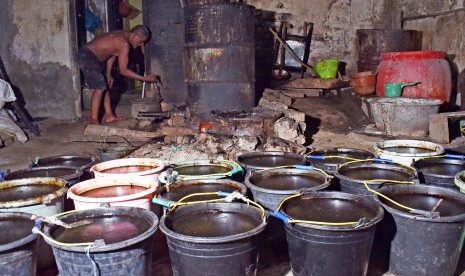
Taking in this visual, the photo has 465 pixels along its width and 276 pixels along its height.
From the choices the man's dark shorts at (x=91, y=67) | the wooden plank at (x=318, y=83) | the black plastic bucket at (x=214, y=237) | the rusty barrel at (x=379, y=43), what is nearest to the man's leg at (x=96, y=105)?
the man's dark shorts at (x=91, y=67)

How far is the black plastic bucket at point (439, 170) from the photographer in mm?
2816

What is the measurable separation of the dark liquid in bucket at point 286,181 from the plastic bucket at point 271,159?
0.34 metres

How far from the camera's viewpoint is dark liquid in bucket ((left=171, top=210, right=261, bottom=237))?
2.13 metres

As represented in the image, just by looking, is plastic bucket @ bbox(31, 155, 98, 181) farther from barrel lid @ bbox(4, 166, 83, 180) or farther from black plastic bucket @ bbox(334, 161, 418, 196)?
black plastic bucket @ bbox(334, 161, 418, 196)

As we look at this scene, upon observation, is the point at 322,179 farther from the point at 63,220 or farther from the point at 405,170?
the point at 63,220

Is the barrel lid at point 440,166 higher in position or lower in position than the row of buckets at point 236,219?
higher

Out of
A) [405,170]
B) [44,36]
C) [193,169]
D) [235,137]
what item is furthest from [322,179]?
[44,36]

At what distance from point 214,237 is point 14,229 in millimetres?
1140

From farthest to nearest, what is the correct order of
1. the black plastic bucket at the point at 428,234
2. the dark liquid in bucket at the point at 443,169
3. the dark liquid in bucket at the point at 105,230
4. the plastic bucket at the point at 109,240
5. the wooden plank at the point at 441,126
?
the wooden plank at the point at 441,126 < the dark liquid in bucket at the point at 443,169 < the black plastic bucket at the point at 428,234 < the dark liquid in bucket at the point at 105,230 < the plastic bucket at the point at 109,240

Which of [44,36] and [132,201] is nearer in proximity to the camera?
[132,201]

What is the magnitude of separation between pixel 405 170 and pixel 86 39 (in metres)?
6.85

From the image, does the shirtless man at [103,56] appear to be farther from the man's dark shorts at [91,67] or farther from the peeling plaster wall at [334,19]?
the peeling plaster wall at [334,19]

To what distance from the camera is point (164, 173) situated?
2.80 metres

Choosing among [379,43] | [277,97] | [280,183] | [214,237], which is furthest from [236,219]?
[379,43]
